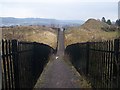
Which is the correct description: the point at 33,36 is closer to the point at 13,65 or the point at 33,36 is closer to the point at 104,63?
the point at 104,63

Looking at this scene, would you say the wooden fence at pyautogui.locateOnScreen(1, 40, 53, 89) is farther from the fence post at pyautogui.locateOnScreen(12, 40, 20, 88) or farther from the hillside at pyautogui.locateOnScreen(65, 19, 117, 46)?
the hillside at pyautogui.locateOnScreen(65, 19, 117, 46)

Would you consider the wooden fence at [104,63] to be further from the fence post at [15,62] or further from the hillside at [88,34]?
the hillside at [88,34]

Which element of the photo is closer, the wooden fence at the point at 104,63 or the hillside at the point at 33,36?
the wooden fence at the point at 104,63

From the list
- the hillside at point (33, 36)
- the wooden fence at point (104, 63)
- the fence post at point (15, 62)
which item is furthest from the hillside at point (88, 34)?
the fence post at point (15, 62)

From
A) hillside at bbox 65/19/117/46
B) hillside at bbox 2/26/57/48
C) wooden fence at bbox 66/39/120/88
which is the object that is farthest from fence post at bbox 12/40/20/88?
hillside at bbox 65/19/117/46

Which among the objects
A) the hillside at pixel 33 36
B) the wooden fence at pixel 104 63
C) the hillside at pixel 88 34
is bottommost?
the hillside at pixel 88 34

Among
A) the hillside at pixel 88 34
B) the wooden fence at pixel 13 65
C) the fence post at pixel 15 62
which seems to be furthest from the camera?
the hillside at pixel 88 34

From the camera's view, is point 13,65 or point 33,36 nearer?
point 13,65

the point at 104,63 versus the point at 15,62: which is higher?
the point at 15,62

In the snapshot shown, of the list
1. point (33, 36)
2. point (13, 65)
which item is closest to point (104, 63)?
point (13, 65)

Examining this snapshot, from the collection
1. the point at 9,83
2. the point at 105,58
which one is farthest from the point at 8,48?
the point at 105,58

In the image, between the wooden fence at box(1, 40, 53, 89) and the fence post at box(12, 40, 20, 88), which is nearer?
the wooden fence at box(1, 40, 53, 89)

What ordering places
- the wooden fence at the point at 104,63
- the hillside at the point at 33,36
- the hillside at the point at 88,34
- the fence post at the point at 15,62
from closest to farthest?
the fence post at the point at 15,62 < the wooden fence at the point at 104,63 < the hillside at the point at 33,36 < the hillside at the point at 88,34

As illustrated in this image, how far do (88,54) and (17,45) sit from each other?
4238 mm
